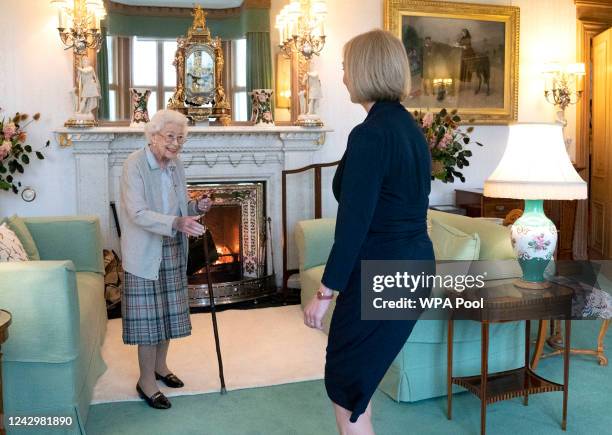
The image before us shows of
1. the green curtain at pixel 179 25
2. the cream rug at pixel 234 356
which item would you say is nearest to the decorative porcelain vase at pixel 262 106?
the green curtain at pixel 179 25

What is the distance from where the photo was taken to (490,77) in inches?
239

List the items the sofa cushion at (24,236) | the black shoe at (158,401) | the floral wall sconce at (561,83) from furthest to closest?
the floral wall sconce at (561,83), the sofa cushion at (24,236), the black shoe at (158,401)

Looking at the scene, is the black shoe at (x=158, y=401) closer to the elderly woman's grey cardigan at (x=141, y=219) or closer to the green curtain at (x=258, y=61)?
the elderly woman's grey cardigan at (x=141, y=219)

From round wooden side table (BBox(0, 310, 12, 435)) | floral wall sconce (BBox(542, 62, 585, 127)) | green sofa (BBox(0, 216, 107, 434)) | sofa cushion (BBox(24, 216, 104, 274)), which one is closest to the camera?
round wooden side table (BBox(0, 310, 12, 435))

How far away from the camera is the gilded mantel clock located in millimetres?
5246

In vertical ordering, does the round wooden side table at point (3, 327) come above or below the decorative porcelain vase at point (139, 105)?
below

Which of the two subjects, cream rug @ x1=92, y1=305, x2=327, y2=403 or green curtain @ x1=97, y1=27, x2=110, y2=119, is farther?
green curtain @ x1=97, y1=27, x2=110, y2=119

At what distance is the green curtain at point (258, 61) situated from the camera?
5.42 metres

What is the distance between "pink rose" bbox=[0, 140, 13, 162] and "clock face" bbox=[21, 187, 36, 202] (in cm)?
43

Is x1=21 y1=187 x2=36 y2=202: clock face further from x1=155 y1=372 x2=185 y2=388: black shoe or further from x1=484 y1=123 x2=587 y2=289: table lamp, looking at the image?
x1=484 y1=123 x2=587 y2=289: table lamp

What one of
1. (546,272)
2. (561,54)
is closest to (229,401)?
(546,272)

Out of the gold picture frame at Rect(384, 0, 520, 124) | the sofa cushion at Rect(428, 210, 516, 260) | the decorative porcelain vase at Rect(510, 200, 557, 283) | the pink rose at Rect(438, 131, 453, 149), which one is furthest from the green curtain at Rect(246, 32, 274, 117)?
the decorative porcelain vase at Rect(510, 200, 557, 283)

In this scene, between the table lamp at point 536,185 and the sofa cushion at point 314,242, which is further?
the sofa cushion at point 314,242

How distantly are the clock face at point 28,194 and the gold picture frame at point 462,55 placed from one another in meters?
3.13
